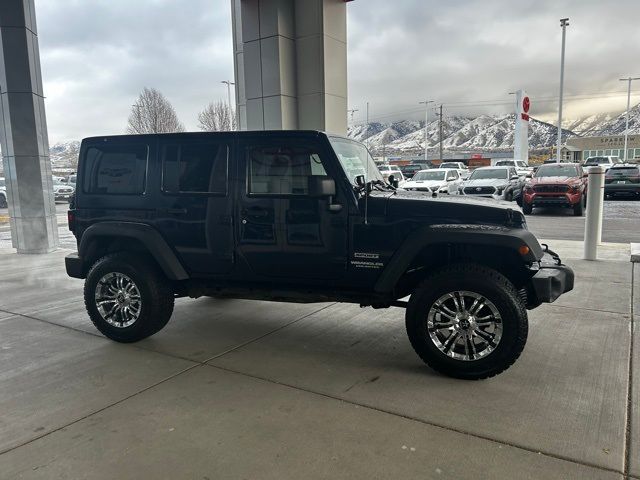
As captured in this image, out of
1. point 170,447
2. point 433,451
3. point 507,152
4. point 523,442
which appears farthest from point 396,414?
point 507,152

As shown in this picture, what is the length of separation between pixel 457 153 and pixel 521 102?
64.4 m

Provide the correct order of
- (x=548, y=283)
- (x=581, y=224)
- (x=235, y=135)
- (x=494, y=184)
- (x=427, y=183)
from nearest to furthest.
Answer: (x=548, y=283) < (x=235, y=135) < (x=581, y=224) < (x=494, y=184) < (x=427, y=183)

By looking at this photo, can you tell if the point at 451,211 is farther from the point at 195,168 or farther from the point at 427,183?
the point at 427,183

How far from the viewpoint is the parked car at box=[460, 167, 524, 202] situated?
17.8 meters

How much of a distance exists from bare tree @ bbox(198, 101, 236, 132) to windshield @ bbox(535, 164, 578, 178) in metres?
32.6

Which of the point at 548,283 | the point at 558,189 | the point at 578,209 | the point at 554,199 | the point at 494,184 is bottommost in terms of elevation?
the point at 578,209

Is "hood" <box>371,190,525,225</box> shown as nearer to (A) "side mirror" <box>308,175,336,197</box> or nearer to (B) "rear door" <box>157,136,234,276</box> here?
(A) "side mirror" <box>308,175,336,197</box>

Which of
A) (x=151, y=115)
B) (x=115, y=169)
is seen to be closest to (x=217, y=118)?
(x=151, y=115)

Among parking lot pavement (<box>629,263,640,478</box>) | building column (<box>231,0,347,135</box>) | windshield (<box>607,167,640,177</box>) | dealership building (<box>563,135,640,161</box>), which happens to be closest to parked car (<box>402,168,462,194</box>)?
windshield (<box>607,167,640,177</box>)

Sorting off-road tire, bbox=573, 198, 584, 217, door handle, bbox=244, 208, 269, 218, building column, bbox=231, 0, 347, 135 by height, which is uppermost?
building column, bbox=231, 0, 347, 135

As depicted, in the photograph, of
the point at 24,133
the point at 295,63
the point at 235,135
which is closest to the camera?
the point at 235,135

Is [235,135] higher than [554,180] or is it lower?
higher

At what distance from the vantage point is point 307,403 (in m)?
3.52

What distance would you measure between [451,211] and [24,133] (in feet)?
33.4
